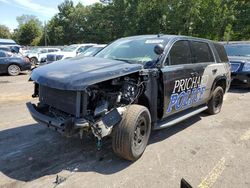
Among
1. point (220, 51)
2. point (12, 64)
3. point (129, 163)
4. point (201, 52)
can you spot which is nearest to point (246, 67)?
point (220, 51)

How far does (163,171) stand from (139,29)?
3761cm

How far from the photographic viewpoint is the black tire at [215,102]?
6.69 meters

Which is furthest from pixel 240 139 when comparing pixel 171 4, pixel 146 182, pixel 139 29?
pixel 139 29

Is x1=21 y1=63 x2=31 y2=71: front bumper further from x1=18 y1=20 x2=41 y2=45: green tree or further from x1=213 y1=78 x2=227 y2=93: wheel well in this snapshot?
x1=18 y1=20 x2=41 y2=45: green tree

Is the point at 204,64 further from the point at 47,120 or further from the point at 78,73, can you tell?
the point at 47,120

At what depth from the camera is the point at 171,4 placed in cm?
3161

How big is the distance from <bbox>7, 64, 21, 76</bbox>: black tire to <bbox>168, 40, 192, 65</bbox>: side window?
12016 millimetres

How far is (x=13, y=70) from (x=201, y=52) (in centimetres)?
1189

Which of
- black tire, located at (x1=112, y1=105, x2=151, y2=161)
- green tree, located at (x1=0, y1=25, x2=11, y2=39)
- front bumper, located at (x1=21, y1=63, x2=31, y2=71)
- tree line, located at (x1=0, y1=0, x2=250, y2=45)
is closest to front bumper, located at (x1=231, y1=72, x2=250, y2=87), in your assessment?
black tire, located at (x1=112, y1=105, x2=151, y2=161)

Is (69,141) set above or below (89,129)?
below

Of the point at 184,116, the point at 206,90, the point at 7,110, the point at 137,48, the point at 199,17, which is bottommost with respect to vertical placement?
the point at 7,110

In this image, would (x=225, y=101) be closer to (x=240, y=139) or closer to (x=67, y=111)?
(x=240, y=139)

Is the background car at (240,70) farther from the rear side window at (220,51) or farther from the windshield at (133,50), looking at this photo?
the windshield at (133,50)

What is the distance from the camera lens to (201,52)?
19.8ft
